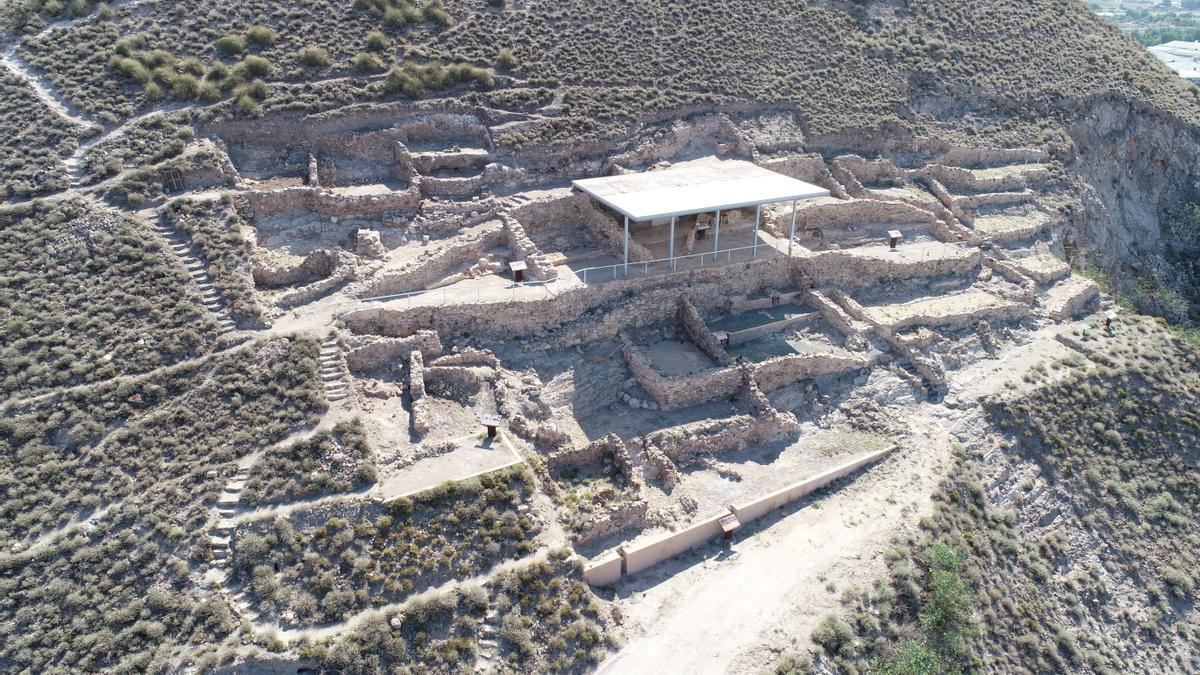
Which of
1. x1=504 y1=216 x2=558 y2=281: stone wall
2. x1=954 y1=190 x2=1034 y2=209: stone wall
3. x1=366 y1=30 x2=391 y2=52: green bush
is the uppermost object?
x1=366 y1=30 x2=391 y2=52: green bush

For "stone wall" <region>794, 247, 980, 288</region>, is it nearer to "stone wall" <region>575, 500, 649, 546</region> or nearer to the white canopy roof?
the white canopy roof

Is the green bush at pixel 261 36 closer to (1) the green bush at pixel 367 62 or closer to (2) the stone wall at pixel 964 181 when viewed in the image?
(1) the green bush at pixel 367 62

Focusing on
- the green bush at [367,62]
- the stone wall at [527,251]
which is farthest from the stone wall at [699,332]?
the green bush at [367,62]

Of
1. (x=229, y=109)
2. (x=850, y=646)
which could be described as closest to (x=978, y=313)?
(x=850, y=646)

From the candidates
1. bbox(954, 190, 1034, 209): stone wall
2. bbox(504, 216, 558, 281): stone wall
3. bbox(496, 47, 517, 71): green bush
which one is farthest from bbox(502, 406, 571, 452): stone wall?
bbox(954, 190, 1034, 209): stone wall

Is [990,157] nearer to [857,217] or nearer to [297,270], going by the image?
[857,217]

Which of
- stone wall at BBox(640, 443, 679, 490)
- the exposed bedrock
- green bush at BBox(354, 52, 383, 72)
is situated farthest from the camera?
the exposed bedrock

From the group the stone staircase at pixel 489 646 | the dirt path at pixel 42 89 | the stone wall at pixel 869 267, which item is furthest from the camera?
the stone wall at pixel 869 267
